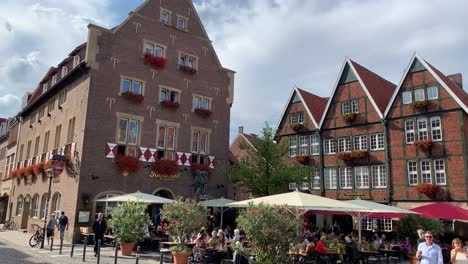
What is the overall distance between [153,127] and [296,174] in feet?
29.6

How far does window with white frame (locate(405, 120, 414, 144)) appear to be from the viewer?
84.9 feet

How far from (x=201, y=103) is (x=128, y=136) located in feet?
19.6

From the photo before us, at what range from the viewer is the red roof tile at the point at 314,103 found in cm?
3231

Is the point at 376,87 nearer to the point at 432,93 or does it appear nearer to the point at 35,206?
the point at 432,93

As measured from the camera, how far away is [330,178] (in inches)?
1177

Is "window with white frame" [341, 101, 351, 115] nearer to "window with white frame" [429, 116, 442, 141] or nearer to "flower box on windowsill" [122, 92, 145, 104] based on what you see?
"window with white frame" [429, 116, 442, 141]

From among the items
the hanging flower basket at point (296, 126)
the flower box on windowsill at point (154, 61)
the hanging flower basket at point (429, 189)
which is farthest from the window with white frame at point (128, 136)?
the hanging flower basket at point (429, 189)

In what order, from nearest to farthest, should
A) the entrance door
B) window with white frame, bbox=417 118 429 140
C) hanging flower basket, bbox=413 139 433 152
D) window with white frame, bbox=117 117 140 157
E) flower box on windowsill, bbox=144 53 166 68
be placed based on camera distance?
window with white frame, bbox=117 117 140 157 < flower box on windowsill, bbox=144 53 166 68 < hanging flower basket, bbox=413 139 433 152 < window with white frame, bbox=417 118 429 140 < the entrance door

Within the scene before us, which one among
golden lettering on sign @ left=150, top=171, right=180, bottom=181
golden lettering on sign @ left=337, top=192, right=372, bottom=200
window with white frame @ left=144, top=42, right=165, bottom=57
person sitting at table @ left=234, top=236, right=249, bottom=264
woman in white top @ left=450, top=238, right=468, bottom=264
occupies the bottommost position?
person sitting at table @ left=234, top=236, right=249, bottom=264

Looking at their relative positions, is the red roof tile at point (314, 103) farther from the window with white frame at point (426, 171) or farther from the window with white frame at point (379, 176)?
the window with white frame at point (426, 171)

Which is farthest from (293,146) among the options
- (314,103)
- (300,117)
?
(314,103)

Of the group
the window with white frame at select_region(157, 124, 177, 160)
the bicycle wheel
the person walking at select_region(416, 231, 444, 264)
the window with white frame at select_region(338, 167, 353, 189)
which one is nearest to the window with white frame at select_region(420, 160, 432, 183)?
the window with white frame at select_region(338, 167, 353, 189)

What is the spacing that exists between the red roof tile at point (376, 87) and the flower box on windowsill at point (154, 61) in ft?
48.1

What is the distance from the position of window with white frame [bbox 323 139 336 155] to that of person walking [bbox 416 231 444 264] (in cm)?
2164
